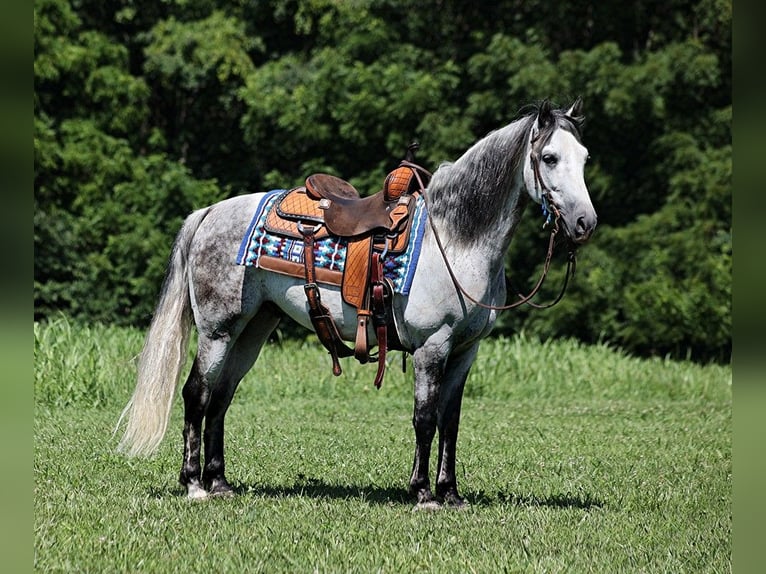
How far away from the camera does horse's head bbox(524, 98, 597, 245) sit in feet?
16.7

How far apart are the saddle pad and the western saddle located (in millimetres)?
31

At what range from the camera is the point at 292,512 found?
5539mm

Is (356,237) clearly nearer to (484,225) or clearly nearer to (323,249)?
(323,249)

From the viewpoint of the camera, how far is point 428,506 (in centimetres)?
555

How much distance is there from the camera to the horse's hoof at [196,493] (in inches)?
230

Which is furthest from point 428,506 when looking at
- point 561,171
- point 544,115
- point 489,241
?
point 544,115

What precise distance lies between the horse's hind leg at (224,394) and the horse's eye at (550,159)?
204cm

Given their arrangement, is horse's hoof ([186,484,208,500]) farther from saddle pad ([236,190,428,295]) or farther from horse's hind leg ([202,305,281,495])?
saddle pad ([236,190,428,295])

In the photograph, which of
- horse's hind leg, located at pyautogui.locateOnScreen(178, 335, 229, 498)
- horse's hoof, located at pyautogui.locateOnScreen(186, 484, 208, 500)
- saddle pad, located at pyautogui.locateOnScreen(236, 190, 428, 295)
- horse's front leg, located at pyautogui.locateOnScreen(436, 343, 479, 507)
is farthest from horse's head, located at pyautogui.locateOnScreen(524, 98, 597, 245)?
horse's hoof, located at pyautogui.locateOnScreen(186, 484, 208, 500)

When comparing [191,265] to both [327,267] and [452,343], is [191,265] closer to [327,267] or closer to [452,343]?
[327,267]

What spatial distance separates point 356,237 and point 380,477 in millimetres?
2057

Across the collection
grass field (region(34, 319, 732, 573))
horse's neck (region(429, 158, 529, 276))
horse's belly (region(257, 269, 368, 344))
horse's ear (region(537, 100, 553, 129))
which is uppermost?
horse's ear (region(537, 100, 553, 129))
